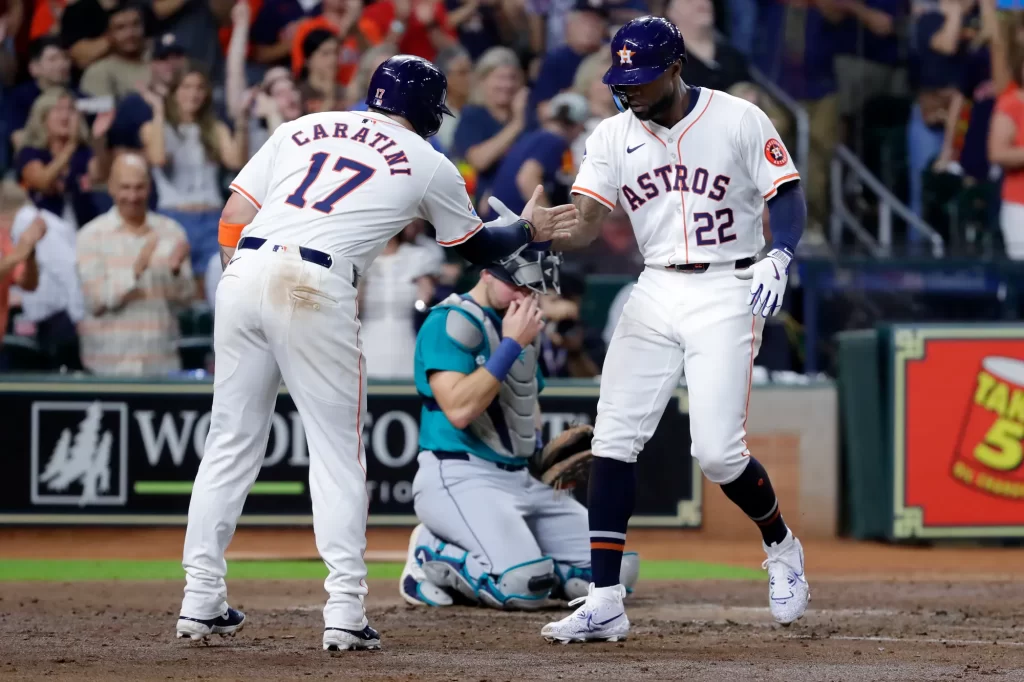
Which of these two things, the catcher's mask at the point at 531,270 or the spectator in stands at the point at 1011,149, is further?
the spectator in stands at the point at 1011,149

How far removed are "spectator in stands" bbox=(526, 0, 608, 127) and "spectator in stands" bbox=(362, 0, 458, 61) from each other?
2.71 feet

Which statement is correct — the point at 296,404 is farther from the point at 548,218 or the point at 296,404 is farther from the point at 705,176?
the point at 705,176

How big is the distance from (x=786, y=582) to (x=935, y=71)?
7221 mm

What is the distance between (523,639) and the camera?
5430mm

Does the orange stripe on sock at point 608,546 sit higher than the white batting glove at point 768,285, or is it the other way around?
the white batting glove at point 768,285

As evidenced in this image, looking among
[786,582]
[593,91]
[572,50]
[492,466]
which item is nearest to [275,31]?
[572,50]

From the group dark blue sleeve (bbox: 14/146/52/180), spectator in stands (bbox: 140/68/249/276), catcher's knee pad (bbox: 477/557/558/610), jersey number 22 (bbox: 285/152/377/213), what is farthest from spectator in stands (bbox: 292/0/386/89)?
jersey number 22 (bbox: 285/152/377/213)

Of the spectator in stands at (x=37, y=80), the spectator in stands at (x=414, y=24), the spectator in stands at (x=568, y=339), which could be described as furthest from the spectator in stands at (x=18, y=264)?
the spectator in stands at (x=568, y=339)

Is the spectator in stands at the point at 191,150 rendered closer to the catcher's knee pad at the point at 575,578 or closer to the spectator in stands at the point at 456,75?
the spectator in stands at the point at 456,75

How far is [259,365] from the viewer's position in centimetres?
498

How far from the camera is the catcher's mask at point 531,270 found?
252 inches

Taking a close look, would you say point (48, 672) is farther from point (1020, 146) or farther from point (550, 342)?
point (1020, 146)

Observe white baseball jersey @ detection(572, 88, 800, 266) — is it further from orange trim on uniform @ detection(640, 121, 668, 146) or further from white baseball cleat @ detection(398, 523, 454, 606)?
white baseball cleat @ detection(398, 523, 454, 606)

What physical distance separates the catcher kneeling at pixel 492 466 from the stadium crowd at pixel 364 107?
290cm
